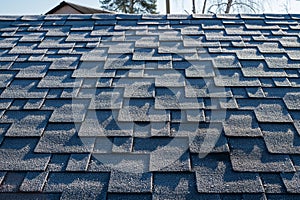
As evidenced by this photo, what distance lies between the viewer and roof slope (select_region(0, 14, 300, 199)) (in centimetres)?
120

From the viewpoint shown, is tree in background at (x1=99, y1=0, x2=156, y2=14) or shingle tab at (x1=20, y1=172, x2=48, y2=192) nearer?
shingle tab at (x1=20, y1=172, x2=48, y2=192)

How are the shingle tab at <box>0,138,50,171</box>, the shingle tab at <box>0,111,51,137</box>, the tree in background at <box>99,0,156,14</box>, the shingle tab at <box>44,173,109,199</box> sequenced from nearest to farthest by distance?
the shingle tab at <box>44,173,109,199</box>, the shingle tab at <box>0,138,50,171</box>, the shingle tab at <box>0,111,51,137</box>, the tree in background at <box>99,0,156,14</box>

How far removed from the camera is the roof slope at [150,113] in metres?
1.20

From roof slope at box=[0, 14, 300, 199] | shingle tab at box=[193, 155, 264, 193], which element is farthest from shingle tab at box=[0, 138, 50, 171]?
shingle tab at box=[193, 155, 264, 193]

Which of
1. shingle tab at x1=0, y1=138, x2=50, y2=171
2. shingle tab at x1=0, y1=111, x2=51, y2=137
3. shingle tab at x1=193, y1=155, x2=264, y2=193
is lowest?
shingle tab at x1=193, y1=155, x2=264, y2=193

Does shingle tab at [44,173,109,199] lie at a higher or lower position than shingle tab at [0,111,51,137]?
lower

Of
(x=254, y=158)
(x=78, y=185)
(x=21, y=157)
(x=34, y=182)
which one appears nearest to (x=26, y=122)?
(x=21, y=157)

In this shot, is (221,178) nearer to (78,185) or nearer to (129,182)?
(129,182)

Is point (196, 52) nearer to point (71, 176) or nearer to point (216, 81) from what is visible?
point (216, 81)

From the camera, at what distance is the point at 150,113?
1.54 meters

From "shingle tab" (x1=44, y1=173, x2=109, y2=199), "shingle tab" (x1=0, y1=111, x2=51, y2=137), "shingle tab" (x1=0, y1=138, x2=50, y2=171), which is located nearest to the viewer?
"shingle tab" (x1=44, y1=173, x2=109, y2=199)

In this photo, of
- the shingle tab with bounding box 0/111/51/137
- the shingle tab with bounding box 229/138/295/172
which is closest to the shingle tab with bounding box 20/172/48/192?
the shingle tab with bounding box 0/111/51/137

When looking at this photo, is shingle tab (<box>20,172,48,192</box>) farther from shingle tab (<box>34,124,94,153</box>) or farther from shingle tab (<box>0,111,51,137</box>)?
shingle tab (<box>0,111,51,137</box>)

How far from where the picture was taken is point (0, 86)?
1.77m
